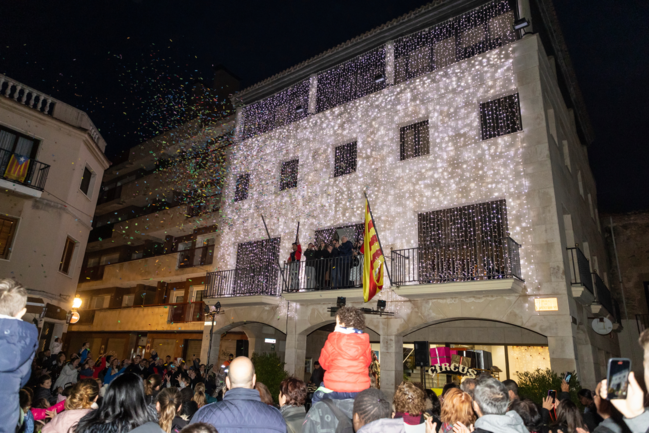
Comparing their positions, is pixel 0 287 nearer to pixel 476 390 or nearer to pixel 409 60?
pixel 476 390

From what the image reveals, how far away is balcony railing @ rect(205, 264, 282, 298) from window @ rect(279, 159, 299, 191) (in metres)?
3.37

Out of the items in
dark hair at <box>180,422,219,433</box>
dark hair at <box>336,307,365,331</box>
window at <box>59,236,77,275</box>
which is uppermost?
window at <box>59,236,77,275</box>

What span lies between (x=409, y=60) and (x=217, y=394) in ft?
42.5

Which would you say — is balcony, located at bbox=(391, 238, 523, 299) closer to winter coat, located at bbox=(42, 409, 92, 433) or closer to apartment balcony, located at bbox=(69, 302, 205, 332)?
winter coat, located at bbox=(42, 409, 92, 433)

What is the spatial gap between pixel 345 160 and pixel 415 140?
9.20 feet

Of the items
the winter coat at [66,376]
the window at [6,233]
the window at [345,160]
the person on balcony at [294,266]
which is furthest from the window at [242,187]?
the winter coat at [66,376]

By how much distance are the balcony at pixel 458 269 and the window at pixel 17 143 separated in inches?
545

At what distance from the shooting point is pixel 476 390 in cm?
348

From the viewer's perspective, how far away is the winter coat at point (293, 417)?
386 cm

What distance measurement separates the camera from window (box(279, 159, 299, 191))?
669 inches

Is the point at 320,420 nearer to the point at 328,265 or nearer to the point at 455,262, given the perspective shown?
the point at 455,262

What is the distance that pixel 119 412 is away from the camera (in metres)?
3.17

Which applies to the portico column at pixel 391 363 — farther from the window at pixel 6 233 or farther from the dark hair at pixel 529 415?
the window at pixel 6 233

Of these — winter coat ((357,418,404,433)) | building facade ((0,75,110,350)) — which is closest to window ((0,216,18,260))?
building facade ((0,75,110,350))
